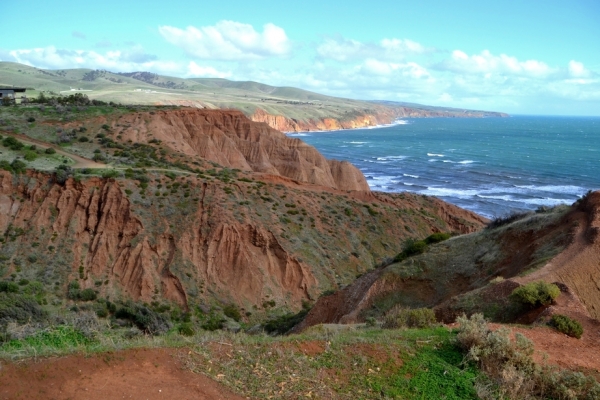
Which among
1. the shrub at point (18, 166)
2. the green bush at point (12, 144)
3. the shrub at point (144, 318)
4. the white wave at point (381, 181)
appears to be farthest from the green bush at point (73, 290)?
the white wave at point (381, 181)

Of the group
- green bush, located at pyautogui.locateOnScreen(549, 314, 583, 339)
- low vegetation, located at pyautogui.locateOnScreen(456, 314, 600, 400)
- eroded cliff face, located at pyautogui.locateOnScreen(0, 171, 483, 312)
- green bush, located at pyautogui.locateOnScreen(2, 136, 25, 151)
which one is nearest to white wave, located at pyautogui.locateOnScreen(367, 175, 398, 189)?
eroded cliff face, located at pyautogui.locateOnScreen(0, 171, 483, 312)

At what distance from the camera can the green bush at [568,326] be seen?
43.8 feet

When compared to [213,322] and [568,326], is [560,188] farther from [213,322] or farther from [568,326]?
[568,326]

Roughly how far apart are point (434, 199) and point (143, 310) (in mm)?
39709

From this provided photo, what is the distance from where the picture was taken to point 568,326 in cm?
1344

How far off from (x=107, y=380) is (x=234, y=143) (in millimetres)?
54573

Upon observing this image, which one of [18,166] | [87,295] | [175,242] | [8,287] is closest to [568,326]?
[87,295]

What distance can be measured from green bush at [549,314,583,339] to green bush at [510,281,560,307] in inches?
49.7

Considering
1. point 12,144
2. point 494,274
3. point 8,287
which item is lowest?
point 8,287

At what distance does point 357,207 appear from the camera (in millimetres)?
46844

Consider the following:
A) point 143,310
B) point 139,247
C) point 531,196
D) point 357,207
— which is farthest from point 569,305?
point 531,196

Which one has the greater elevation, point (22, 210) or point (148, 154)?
point (148, 154)

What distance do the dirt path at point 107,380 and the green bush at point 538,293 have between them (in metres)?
9.85

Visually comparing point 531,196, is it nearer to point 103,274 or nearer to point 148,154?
point 148,154
